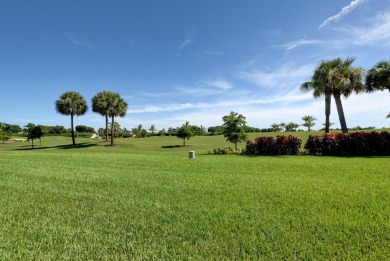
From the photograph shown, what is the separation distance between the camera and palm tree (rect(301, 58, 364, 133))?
19.8 metres

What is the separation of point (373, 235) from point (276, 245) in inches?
52.4

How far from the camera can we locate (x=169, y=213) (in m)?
4.14

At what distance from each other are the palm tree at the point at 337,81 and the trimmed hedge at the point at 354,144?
4656 millimetres

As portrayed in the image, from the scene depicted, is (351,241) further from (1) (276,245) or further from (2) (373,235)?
(1) (276,245)

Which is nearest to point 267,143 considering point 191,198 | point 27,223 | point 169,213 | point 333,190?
point 333,190

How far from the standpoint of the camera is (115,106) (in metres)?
40.1

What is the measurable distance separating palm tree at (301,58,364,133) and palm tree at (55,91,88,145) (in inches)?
1439

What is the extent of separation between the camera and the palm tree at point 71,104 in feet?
138

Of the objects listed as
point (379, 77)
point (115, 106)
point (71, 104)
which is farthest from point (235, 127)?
point (71, 104)

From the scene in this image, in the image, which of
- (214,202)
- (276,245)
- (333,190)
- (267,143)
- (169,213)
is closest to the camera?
(276,245)

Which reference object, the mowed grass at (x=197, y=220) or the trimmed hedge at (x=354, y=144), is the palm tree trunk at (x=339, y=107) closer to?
the trimmed hedge at (x=354, y=144)

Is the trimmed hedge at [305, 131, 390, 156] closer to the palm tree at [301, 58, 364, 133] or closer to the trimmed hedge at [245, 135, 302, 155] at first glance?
the trimmed hedge at [245, 135, 302, 155]

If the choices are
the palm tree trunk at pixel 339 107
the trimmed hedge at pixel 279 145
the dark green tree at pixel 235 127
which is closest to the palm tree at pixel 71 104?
the dark green tree at pixel 235 127

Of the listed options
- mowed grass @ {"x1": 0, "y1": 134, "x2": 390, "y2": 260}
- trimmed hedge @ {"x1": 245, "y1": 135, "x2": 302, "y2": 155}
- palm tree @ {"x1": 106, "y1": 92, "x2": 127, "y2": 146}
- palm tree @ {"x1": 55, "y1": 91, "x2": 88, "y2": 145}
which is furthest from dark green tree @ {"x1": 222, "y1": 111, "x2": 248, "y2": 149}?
palm tree @ {"x1": 55, "y1": 91, "x2": 88, "y2": 145}
